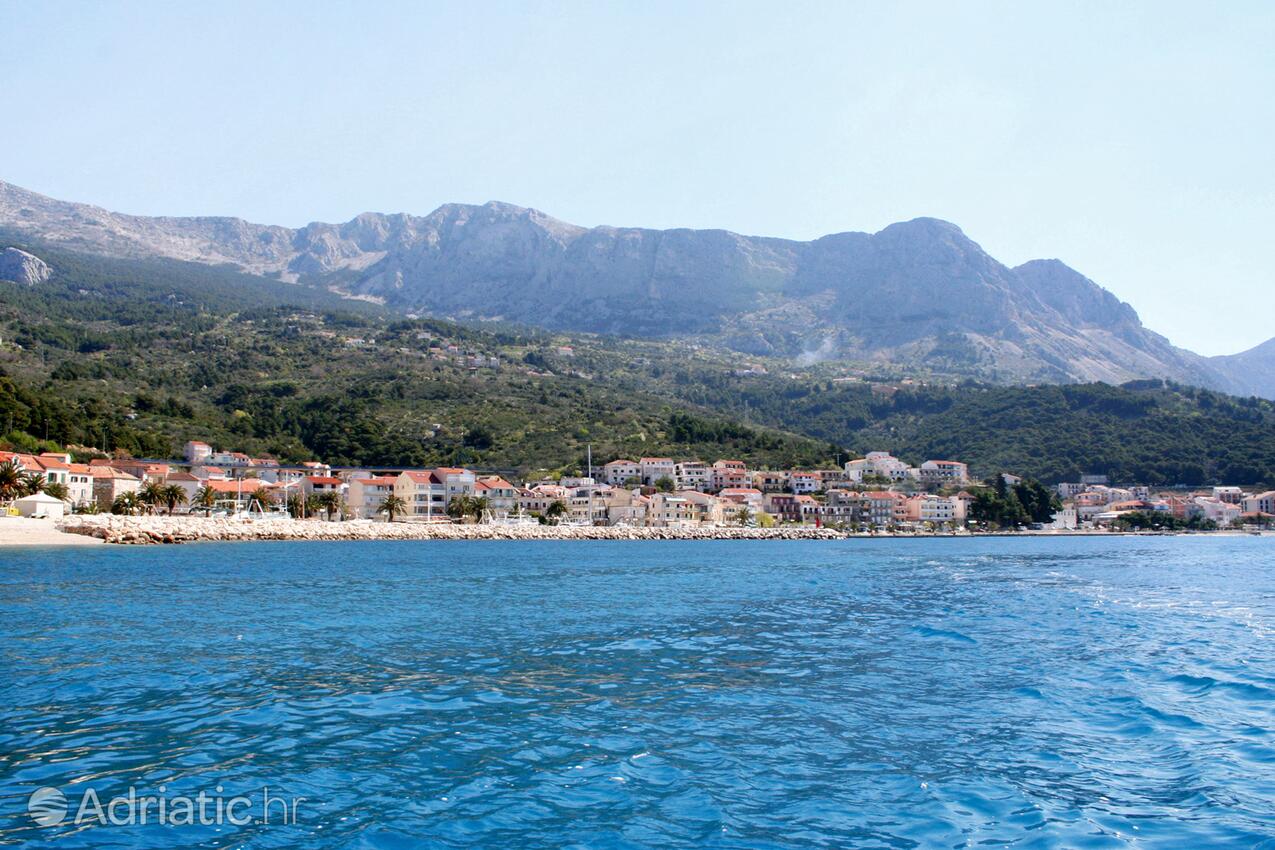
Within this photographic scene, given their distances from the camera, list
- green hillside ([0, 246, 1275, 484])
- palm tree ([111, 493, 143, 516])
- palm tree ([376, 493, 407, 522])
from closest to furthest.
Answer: palm tree ([111, 493, 143, 516]) → palm tree ([376, 493, 407, 522]) → green hillside ([0, 246, 1275, 484])

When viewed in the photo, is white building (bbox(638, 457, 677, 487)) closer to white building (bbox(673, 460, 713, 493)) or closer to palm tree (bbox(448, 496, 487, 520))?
white building (bbox(673, 460, 713, 493))

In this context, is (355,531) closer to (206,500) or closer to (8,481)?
(206,500)

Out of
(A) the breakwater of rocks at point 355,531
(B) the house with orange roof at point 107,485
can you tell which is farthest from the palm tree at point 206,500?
(A) the breakwater of rocks at point 355,531

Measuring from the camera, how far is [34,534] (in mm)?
43375

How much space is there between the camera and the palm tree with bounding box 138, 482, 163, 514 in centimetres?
6016

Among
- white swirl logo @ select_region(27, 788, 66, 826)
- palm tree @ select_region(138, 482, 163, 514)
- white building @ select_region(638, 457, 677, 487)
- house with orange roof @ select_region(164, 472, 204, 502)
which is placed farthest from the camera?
white building @ select_region(638, 457, 677, 487)

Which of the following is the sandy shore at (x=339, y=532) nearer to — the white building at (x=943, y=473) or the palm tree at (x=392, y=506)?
the palm tree at (x=392, y=506)

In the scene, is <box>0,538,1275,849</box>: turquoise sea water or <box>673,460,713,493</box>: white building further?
<box>673,460,713,493</box>: white building

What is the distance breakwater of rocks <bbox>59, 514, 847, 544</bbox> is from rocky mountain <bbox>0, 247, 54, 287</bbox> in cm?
13397

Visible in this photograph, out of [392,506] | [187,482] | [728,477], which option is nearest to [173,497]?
[187,482]

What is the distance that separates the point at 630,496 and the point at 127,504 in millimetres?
42866

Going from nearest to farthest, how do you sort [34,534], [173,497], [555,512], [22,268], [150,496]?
[34,534]
[150,496]
[173,497]
[555,512]
[22,268]

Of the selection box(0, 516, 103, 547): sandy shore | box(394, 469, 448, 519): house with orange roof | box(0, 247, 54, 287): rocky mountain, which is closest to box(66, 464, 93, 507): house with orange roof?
box(0, 516, 103, 547): sandy shore

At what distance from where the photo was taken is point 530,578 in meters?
31.5
